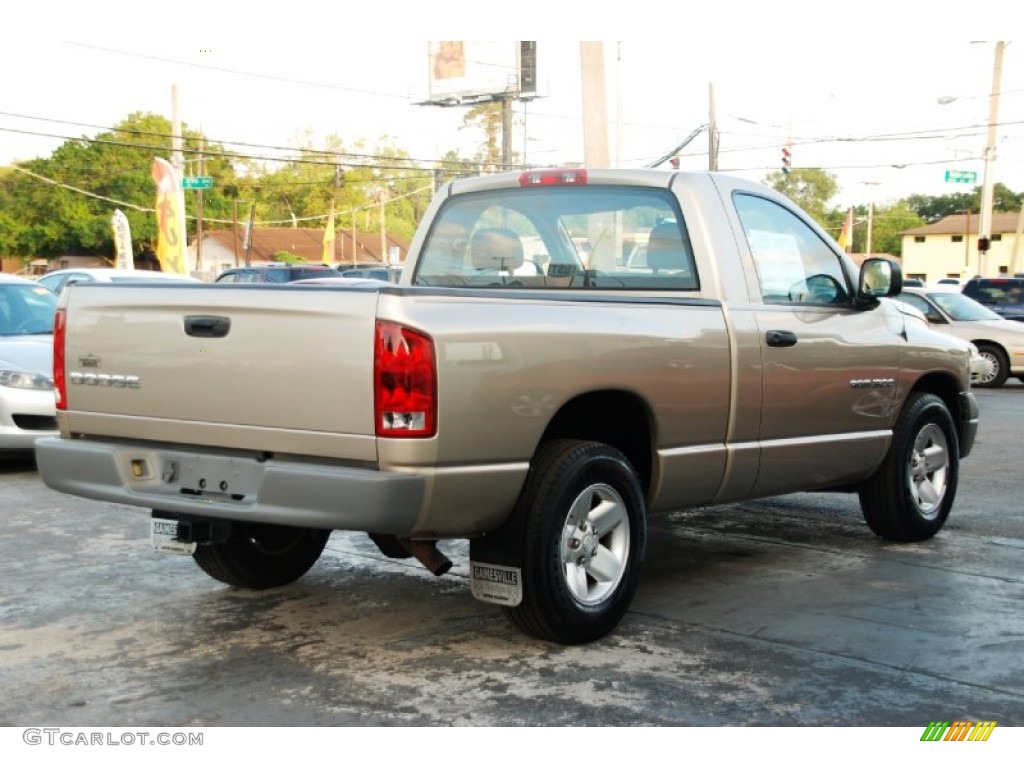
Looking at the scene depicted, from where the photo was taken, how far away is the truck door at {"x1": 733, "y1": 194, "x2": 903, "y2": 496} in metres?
6.12

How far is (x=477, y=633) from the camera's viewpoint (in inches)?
211

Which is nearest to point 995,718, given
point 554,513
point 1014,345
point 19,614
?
point 554,513

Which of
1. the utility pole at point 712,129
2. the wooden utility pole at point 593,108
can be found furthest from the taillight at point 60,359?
the utility pole at point 712,129

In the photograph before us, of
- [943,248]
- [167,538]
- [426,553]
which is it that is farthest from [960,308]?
[943,248]

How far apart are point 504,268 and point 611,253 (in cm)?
53

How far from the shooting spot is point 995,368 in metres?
19.8

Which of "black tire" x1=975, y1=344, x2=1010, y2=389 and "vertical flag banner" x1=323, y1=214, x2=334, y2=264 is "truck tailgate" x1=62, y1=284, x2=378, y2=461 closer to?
"black tire" x1=975, y1=344, x2=1010, y2=389

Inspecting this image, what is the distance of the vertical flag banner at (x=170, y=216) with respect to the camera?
38.0 m

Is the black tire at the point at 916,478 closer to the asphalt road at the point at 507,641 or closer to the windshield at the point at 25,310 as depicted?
the asphalt road at the point at 507,641

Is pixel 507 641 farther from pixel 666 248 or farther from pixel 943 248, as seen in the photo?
pixel 943 248

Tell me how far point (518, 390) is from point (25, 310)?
7.72 metres

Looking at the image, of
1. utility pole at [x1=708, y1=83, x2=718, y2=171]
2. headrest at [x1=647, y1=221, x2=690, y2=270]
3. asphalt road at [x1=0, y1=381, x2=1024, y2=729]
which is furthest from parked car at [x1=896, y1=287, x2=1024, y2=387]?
utility pole at [x1=708, y1=83, x2=718, y2=171]

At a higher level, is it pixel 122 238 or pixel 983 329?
pixel 122 238

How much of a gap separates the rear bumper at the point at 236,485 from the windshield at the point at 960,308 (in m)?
17.7
